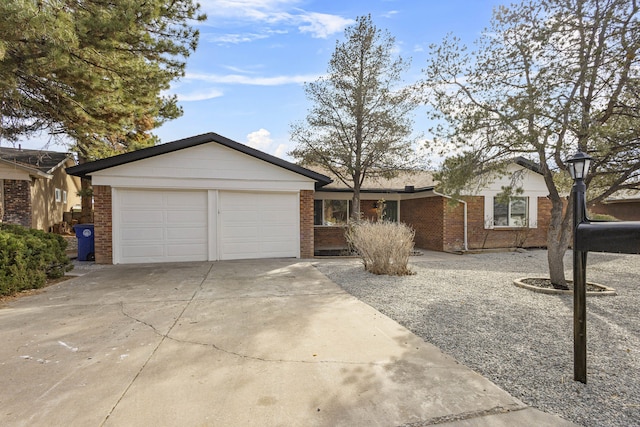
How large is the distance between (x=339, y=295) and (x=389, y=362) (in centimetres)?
269

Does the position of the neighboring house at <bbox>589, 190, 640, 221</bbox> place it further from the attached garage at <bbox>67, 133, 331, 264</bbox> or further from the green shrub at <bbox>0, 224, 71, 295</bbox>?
the green shrub at <bbox>0, 224, 71, 295</bbox>

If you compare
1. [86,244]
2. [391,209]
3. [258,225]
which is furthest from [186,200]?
[391,209]

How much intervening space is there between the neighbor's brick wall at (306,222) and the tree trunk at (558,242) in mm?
6470

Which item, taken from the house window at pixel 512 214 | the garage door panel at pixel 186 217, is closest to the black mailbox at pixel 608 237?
the garage door panel at pixel 186 217

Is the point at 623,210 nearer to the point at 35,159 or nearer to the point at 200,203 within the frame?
the point at 200,203

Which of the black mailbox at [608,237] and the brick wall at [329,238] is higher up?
the black mailbox at [608,237]

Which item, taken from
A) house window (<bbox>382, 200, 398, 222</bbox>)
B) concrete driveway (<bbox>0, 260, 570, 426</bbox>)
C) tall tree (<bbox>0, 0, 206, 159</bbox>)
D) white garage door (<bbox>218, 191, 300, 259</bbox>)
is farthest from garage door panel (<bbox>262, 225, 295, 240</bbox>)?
house window (<bbox>382, 200, 398, 222</bbox>)

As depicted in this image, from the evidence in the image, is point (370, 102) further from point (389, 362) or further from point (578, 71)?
point (389, 362)

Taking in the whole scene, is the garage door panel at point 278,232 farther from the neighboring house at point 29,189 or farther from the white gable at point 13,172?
the white gable at point 13,172

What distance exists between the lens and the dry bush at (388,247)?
7.62 meters

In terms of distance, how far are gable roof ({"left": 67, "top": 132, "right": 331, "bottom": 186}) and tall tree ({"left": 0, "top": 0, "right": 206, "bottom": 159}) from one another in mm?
848

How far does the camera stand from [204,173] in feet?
32.5

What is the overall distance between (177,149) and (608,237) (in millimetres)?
9641

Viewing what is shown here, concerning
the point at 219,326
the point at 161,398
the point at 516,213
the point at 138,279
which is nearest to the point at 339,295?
the point at 219,326
